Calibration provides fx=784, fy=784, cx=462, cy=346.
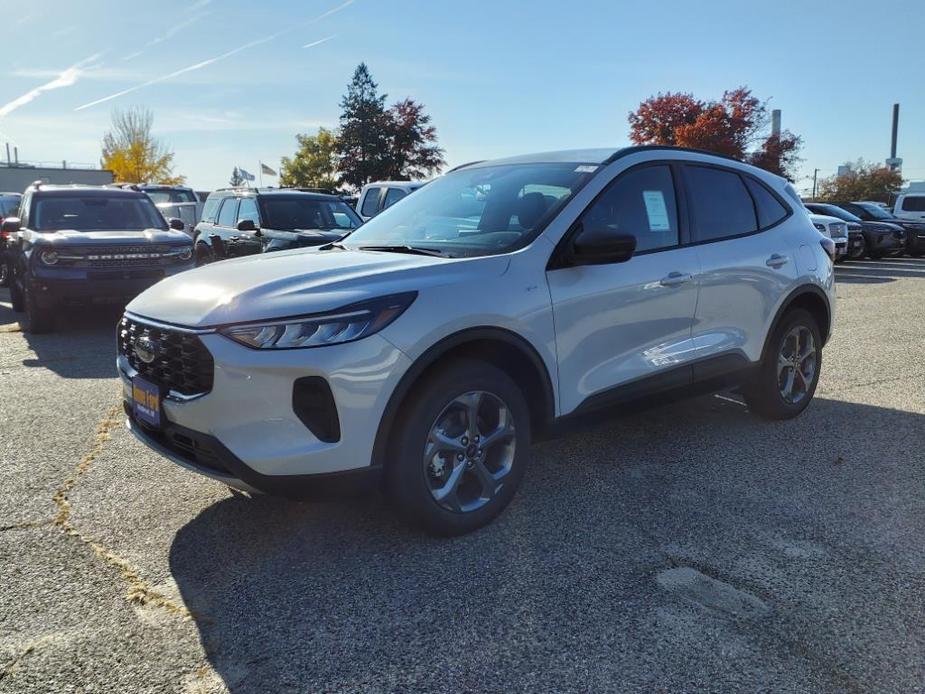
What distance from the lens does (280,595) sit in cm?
303

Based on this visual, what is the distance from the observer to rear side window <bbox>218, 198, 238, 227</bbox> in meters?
11.6

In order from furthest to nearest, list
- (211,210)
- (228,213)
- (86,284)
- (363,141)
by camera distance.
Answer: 1. (363,141)
2. (211,210)
3. (228,213)
4. (86,284)

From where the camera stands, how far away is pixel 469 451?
11.3 ft

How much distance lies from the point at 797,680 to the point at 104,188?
33.9 ft

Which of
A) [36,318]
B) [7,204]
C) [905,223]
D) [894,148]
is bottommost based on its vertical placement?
[36,318]

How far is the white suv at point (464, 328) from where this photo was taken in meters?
3.04

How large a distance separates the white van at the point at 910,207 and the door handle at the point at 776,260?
23.0m

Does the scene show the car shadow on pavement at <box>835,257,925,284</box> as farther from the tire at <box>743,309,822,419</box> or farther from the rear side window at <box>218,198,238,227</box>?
the rear side window at <box>218,198,238,227</box>

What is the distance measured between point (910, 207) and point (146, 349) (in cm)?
2728

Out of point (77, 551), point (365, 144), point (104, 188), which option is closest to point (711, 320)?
point (77, 551)

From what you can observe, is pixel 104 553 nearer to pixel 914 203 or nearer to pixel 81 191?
pixel 81 191

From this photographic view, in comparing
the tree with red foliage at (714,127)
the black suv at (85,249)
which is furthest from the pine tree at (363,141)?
the black suv at (85,249)

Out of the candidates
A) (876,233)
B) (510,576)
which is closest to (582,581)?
(510,576)

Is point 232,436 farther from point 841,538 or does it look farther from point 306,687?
point 841,538
